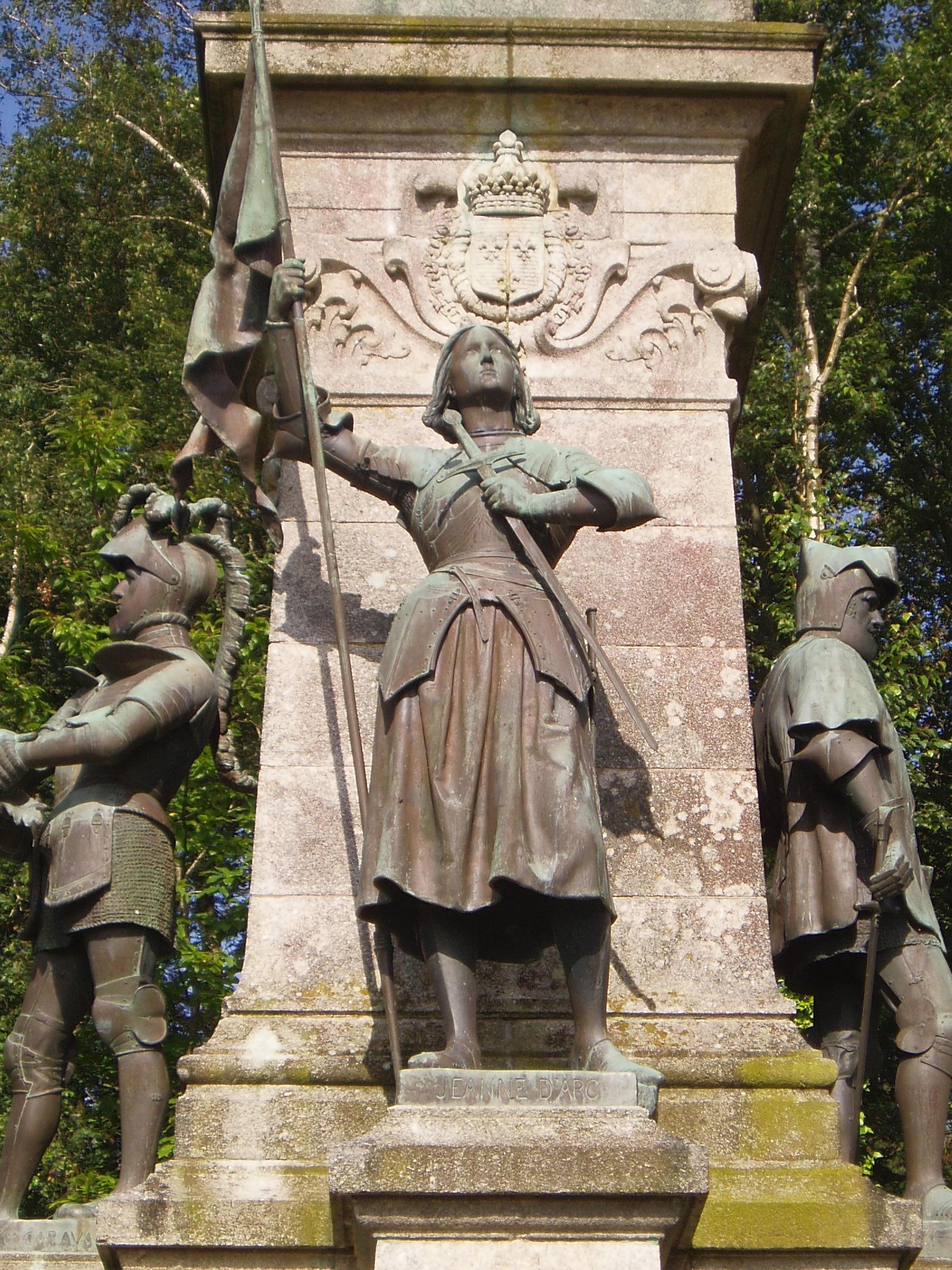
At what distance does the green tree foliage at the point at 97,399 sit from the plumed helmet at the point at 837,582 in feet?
25.3

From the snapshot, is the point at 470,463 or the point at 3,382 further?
the point at 3,382

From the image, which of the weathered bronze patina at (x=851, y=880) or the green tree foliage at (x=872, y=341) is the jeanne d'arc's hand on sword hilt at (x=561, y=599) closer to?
the weathered bronze patina at (x=851, y=880)

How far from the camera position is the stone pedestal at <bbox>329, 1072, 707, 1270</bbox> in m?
5.07

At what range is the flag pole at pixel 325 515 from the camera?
5.94m

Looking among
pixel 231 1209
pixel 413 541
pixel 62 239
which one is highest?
pixel 62 239

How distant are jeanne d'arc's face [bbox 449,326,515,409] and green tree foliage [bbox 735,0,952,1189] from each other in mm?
9935

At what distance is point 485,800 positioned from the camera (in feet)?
19.2

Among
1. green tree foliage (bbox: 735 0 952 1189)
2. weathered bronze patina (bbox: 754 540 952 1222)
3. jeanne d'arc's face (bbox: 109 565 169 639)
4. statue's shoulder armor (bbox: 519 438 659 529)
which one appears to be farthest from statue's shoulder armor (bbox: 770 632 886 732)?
green tree foliage (bbox: 735 0 952 1189)

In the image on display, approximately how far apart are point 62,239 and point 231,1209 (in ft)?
59.4

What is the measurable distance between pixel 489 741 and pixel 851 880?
156 cm

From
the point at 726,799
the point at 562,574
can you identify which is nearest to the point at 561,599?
the point at 562,574

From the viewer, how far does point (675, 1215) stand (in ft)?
16.9

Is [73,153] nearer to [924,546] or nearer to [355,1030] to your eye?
[924,546]

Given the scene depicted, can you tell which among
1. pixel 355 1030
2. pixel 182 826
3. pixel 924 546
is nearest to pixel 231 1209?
pixel 355 1030
